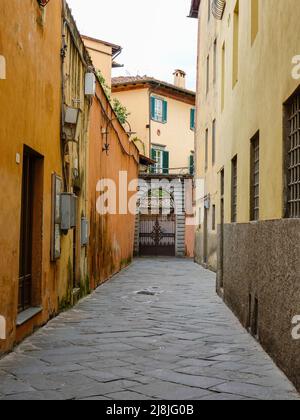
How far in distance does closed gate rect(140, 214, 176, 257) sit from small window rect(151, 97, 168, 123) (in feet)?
24.2

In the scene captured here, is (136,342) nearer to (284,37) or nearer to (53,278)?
(53,278)

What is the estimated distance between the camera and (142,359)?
558cm


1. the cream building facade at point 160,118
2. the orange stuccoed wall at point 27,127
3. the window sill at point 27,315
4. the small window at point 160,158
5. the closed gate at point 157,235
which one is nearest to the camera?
the orange stuccoed wall at point 27,127

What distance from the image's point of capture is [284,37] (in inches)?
215

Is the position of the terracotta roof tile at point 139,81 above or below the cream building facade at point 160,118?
above

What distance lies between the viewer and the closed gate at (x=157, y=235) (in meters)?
27.5

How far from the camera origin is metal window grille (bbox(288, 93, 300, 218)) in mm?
5277

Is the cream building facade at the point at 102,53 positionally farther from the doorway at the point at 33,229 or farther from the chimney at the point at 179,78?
the doorway at the point at 33,229

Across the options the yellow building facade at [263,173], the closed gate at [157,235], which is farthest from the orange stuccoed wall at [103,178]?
the closed gate at [157,235]

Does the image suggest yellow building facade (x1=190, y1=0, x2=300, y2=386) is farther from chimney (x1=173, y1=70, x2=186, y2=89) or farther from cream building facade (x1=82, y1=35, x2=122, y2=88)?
chimney (x1=173, y1=70, x2=186, y2=89)

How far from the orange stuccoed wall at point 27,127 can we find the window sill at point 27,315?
3.2 inches
